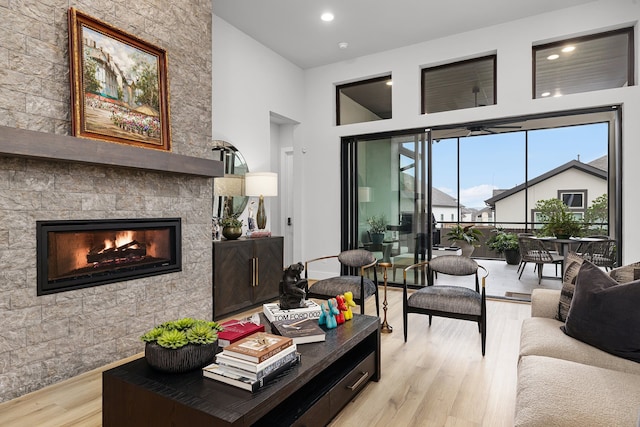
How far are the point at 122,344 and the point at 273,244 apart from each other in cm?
191

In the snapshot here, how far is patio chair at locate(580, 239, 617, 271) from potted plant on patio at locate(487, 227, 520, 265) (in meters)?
2.78

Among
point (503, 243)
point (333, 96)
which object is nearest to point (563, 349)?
point (333, 96)

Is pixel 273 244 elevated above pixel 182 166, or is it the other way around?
pixel 182 166

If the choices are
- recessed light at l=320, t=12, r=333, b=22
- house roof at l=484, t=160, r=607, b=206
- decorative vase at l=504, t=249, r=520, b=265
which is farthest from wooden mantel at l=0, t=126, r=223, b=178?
house roof at l=484, t=160, r=607, b=206

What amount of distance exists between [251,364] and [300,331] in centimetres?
50

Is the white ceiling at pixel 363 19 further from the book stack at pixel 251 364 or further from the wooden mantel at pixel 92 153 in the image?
the book stack at pixel 251 364

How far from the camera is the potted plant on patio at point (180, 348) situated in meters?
1.47

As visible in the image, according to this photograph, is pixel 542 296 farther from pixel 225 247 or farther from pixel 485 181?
pixel 485 181

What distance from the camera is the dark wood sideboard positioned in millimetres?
3527

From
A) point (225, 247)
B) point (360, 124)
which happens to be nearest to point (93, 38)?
point (225, 247)

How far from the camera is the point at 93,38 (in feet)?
7.96

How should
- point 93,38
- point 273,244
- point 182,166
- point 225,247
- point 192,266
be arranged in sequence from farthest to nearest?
point 273,244 → point 225,247 → point 192,266 → point 182,166 → point 93,38

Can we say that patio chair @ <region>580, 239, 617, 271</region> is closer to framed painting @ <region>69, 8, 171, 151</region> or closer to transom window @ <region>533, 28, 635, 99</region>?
transom window @ <region>533, 28, 635, 99</region>

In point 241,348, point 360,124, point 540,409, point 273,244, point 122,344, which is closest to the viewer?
point 540,409
